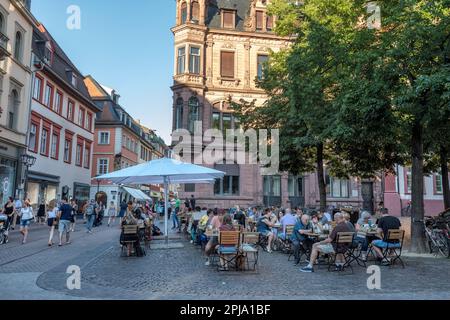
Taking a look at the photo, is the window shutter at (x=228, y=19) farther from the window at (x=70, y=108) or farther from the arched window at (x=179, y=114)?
the window at (x=70, y=108)

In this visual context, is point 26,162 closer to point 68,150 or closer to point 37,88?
point 37,88

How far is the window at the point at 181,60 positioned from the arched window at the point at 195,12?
113 inches

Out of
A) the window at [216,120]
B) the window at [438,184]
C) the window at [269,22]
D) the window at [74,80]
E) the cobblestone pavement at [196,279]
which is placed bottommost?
the cobblestone pavement at [196,279]

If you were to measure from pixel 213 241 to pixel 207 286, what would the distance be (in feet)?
8.39

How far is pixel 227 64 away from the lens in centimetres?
3384

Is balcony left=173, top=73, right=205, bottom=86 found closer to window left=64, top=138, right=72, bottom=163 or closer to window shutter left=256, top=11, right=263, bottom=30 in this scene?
window shutter left=256, top=11, right=263, bottom=30

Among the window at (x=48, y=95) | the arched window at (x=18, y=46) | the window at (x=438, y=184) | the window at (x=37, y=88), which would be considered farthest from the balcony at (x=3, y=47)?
the window at (x=438, y=184)

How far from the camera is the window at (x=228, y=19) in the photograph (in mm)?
34719

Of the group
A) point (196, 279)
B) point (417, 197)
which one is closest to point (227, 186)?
point (417, 197)

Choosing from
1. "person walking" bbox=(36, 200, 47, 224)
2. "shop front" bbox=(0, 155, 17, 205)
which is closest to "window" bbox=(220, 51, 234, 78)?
"person walking" bbox=(36, 200, 47, 224)

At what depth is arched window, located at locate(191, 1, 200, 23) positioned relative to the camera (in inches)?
1318

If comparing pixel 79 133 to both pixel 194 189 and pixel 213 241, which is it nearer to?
pixel 194 189

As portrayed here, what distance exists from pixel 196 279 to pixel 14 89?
22475 millimetres

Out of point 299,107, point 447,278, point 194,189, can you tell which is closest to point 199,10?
point 194,189
